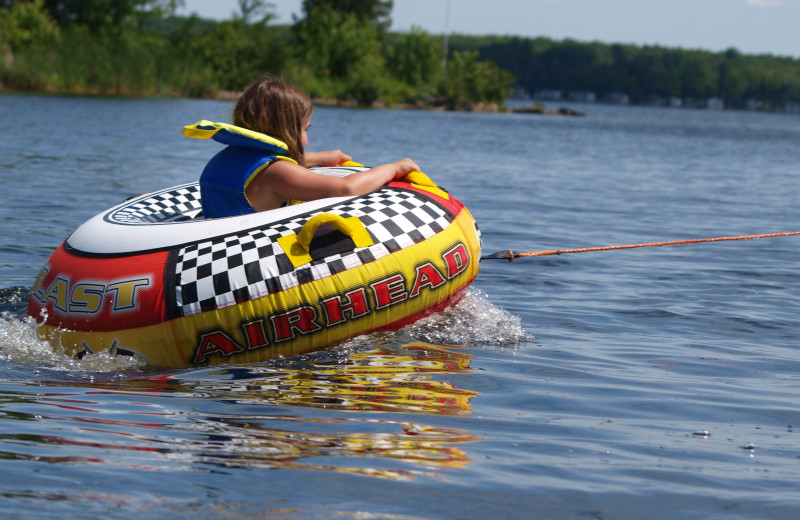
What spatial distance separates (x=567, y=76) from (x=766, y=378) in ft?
581

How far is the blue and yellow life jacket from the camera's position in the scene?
4605mm

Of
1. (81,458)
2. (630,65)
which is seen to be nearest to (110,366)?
(81,458)

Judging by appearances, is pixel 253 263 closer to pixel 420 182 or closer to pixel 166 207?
pixel 420 182

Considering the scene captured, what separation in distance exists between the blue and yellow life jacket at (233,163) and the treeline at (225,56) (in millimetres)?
40955

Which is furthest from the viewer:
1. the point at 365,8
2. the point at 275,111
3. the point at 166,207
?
the point at 365,8

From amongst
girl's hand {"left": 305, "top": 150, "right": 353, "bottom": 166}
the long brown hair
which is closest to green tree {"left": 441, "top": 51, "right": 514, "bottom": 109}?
girl's hand {"left": 305, "top": 150, "right": 353, "bottom": 166}

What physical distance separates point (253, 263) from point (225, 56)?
5750 cm

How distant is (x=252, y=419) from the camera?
371 centimetres

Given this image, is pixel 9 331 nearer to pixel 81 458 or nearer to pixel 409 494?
pixel 81 458

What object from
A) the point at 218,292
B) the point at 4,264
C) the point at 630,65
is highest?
the point at 630,65

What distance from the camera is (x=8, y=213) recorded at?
926cm

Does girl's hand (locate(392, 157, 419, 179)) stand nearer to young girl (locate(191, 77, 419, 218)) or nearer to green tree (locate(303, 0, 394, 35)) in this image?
young girl (locate(191, 77, 419, 218))

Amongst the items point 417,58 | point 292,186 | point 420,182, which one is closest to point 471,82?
point 417,58

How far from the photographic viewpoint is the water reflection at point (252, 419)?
325 centimetres
